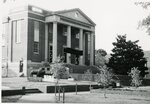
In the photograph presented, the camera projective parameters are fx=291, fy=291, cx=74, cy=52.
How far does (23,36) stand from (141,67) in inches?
576

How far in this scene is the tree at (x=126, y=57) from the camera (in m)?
26.2

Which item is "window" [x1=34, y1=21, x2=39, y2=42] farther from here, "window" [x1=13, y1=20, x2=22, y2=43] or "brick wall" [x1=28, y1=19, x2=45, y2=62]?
"window" [x1=13, y1=20, x2=22, y2=43]

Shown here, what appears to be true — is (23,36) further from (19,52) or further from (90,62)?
(90,62)

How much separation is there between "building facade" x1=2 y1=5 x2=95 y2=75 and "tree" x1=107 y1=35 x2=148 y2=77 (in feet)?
21.2

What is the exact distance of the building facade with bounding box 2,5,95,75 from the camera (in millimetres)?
34031

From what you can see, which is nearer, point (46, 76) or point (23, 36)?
point (46, 76)

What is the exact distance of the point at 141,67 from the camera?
1033 inches

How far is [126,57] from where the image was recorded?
89.6ft

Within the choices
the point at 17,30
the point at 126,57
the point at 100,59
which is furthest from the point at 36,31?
the point at 100,59

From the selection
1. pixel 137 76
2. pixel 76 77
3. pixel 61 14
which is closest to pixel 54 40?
pixel 61 14

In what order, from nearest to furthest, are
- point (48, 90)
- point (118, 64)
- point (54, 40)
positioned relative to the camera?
point (48, 90)
point (118, 64)
point (54, 40)

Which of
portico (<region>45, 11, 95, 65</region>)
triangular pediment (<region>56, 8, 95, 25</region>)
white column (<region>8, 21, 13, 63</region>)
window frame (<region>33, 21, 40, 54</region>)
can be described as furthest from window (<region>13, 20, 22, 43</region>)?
triangular pediment (<region>56, 8, 95, 25</region>)

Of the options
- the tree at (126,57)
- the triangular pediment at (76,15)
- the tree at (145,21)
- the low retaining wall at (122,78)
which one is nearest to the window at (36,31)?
the triangular pediment at (76,15)

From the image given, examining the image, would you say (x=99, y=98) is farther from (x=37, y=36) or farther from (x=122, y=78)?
(x=37, y=36)
